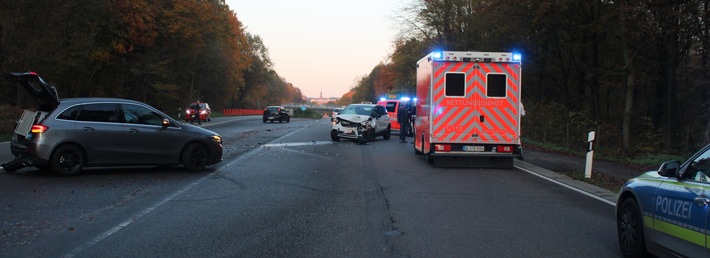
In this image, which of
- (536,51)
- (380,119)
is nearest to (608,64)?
(536,51)

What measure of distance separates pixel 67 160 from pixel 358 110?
13.8 meters

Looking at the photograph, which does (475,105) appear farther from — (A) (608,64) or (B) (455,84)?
(A) (608,64)

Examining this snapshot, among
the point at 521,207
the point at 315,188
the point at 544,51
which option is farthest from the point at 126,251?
the point at 544,51

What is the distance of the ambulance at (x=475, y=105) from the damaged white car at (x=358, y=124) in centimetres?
817

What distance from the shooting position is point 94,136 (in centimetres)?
1065

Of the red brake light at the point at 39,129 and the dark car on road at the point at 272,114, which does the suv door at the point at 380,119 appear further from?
the dark car on road at the point at 272,114

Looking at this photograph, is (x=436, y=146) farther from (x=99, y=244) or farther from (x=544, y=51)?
(x=544, y=51)

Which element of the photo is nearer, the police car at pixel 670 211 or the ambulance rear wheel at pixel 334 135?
the police car at pixel 670 211

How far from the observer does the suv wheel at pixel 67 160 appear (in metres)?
10.3

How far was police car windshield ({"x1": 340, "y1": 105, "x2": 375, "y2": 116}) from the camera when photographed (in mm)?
22844

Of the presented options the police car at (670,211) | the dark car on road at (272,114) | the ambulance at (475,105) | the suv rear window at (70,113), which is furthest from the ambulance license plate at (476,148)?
the dark car on road at (272,114)

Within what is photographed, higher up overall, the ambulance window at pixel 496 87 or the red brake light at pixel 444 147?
the ambulance window at pixel 496 87

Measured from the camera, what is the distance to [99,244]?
5852 millimetres

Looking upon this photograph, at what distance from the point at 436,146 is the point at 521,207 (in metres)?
5.33
